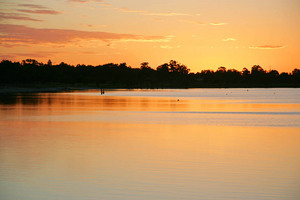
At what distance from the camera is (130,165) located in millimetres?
16547

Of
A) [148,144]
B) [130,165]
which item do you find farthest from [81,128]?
[130,165]

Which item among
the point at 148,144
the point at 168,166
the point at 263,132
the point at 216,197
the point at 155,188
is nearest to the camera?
the point at 216,197

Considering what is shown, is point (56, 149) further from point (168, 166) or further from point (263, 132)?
point (263, 132)

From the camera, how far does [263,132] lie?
1102 inches

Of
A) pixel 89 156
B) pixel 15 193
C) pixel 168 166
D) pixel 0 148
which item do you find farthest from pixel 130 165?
pixel 0 148

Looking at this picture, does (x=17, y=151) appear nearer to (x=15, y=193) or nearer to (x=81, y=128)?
(x=15, y=193)

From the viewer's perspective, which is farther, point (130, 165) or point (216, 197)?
point (130, 165)

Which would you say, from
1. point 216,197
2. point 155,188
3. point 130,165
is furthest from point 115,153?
point 216,197

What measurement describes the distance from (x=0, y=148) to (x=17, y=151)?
134 centimetres

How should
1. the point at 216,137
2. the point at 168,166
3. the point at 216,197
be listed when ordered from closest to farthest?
the point at 216,197
the point at 168,166
the point at 216,137

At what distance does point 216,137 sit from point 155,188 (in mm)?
12937

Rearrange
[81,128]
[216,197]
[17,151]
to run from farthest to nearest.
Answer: [81,128] → [17,151] → [216,197]

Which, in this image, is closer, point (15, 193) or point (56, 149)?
point (15, 193)

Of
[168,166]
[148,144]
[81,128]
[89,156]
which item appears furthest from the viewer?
[81,128]
